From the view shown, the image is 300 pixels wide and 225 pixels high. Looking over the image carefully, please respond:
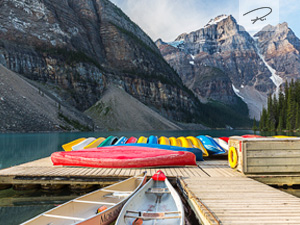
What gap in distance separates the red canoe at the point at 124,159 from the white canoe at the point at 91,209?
2311 millimetres

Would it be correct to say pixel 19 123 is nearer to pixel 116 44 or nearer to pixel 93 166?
pixel 93 166

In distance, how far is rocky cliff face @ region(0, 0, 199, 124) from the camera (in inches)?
3725

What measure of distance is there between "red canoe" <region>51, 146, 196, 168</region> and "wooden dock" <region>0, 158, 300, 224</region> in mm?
474

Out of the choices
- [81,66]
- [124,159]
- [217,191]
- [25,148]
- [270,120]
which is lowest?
[25,148]

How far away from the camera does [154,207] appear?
7328 millimetres

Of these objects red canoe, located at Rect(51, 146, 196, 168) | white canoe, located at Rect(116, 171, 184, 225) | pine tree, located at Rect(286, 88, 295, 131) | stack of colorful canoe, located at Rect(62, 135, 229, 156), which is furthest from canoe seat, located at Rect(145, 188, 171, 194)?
pine tree, located at Rect(286, 88, 295, 131)

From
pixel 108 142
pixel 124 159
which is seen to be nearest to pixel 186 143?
pixel 124 159

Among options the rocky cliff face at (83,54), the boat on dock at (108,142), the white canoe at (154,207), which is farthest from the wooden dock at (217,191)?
the rocky cliff face at (83,54)

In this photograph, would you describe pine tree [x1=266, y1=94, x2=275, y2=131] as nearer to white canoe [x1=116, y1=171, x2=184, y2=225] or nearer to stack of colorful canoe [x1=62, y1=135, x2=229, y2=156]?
stack of colorful canoe [x1=62, y1=135, x2=229, y2=156]

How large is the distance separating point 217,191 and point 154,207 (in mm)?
2252

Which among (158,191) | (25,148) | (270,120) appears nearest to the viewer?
(158,191)

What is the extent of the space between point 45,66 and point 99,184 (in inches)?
3999

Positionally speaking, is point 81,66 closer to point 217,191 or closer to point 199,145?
point 199,145

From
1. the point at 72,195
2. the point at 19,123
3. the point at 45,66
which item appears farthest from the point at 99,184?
the point at 45,66
